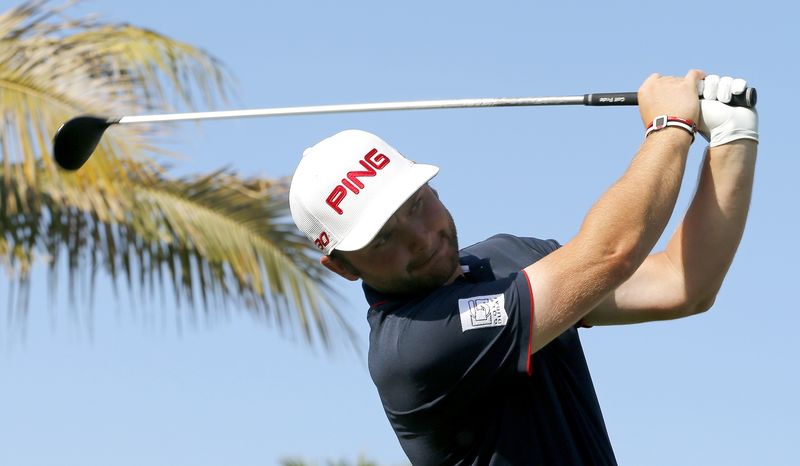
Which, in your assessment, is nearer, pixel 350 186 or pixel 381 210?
pixel 381 210

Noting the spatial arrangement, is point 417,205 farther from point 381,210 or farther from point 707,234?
point 707,234

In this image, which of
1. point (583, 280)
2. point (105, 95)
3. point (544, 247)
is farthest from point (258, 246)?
point (583, 280)

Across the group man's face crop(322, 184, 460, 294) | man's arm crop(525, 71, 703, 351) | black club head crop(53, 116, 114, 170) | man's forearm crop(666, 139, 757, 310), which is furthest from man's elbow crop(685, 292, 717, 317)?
black club head crop(53, 116, 114, 170)

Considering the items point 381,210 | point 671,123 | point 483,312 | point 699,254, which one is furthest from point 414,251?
point 699,254

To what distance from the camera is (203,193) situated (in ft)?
31.3

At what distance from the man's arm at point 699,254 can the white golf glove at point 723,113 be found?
0.12 feet

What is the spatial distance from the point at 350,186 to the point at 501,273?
53 cm

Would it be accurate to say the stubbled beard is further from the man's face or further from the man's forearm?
the man's forearm

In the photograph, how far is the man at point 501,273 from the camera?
4035mm

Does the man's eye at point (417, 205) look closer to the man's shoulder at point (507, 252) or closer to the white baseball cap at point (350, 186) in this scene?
the white baseball cap at point (350, 186)

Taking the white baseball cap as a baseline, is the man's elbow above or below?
below

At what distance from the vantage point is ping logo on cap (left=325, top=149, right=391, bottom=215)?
432 cm

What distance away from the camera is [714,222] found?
14.7ft

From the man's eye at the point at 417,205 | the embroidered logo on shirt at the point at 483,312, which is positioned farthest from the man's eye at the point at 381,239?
the embroidered logo on shirt at the point at 483,312
